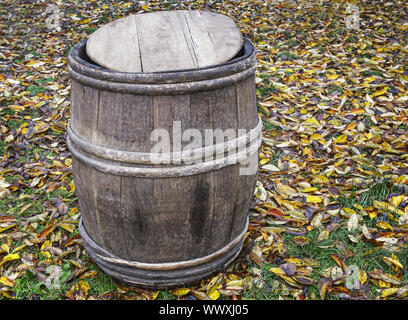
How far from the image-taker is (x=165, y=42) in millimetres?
2105

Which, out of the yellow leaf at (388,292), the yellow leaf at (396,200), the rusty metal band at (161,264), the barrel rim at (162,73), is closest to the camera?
the barrel rim at (162,73)

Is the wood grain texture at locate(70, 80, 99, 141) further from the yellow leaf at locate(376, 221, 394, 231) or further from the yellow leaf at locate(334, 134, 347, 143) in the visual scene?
the yellow leaf at locate(334, 134, 347, 143)

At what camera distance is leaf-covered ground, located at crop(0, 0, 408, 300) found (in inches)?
101

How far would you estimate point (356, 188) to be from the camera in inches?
130

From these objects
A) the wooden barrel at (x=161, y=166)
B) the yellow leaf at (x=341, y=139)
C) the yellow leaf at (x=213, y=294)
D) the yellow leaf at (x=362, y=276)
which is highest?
the wooden barrel at (x=161, y=166)

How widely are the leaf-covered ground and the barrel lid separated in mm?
1353

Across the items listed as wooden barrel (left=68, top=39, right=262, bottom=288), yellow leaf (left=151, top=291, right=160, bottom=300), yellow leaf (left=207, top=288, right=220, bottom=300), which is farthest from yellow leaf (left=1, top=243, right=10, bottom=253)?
yellow leaf (left=207, top=288, right=220, bottom=300)

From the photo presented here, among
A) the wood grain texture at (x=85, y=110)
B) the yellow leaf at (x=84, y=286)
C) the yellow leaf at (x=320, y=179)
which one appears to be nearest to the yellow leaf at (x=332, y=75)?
the yellow leaf at (x=320, y=179)

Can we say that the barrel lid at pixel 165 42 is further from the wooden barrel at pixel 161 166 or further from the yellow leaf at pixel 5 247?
the yellow leaf at pixel 5 247

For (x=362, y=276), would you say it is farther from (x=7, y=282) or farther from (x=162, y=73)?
(x=7, y=282)

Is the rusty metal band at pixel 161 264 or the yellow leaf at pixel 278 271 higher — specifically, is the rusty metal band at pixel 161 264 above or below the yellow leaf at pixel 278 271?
above

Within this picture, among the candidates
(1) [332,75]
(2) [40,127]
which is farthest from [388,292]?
(2) [40,127]

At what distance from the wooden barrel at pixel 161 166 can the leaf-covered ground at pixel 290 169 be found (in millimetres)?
295

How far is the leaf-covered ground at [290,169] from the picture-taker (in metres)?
2.55
